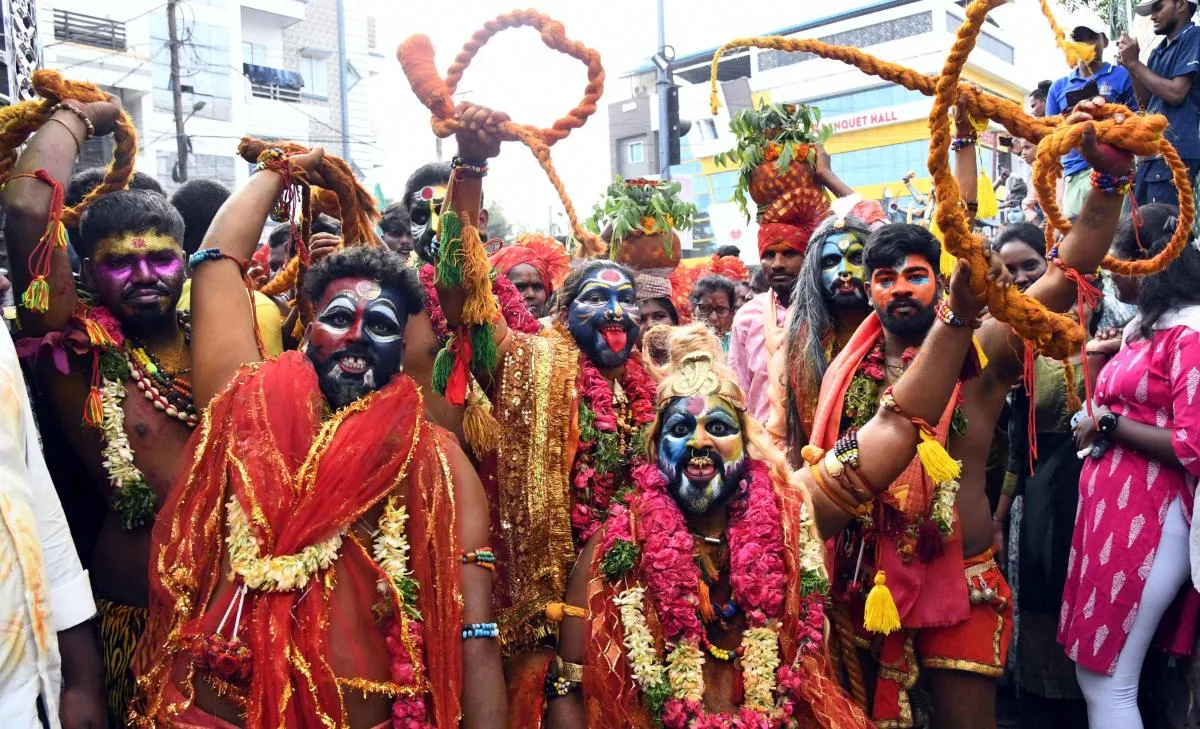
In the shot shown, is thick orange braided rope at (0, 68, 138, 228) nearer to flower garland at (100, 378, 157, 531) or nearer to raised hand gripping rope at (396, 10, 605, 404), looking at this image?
flower garland at (100, 378, 157, 531)

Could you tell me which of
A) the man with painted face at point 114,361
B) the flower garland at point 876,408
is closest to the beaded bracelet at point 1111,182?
the flower garland at point 876,408

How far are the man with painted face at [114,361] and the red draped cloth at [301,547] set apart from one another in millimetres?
482

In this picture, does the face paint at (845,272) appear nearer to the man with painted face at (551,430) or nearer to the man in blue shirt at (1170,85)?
the man with painted face at (551,430)

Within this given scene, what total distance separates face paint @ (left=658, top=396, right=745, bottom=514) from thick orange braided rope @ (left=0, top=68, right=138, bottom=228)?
2183 millimetres

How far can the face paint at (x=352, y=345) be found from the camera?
2.95m

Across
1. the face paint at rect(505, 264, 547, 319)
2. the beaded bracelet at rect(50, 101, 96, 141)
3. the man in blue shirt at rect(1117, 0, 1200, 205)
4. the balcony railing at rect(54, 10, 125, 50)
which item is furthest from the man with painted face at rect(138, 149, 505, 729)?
the balcony railing at rect(54, 10, 125, 50)

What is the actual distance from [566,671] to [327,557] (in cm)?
92

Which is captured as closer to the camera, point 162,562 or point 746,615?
point 162,562

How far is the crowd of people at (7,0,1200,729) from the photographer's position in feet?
8.82

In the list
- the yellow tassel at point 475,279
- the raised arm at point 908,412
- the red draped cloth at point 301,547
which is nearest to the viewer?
the red draped cloth at point 301,547

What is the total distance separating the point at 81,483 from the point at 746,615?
234 cm

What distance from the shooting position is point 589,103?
10.6ft

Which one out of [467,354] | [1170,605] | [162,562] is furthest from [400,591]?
[1170,605]

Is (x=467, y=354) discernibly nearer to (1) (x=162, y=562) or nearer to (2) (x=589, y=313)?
(2) (x=589, y=313)
